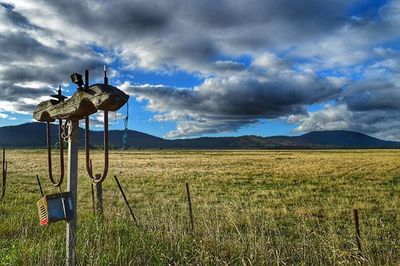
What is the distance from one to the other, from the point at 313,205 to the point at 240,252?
1168 centimetres

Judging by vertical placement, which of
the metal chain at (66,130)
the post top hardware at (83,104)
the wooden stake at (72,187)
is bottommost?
the wooden stake at (72,187)

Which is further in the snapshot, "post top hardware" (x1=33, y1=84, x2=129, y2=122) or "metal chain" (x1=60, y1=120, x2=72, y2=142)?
"metal chain" (x1=60, y1=120, x2=72, y2=142)

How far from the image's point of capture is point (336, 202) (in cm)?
1895

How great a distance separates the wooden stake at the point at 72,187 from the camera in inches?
225

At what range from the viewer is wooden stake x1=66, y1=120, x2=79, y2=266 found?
5719 millimetres

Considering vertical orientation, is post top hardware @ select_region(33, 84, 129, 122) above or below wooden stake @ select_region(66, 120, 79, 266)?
above

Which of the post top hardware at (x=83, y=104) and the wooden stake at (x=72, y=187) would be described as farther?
the wooden stake at (x=72, y=187)

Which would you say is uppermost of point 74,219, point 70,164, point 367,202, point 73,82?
point 73,82

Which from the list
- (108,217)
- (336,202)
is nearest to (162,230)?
(108,217)

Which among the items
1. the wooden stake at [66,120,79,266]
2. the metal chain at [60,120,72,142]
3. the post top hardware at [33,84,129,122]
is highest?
the post top hardware at [33,84,129,122]

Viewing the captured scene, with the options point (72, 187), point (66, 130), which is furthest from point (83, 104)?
point (72, 187)

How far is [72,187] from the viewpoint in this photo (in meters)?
5.78

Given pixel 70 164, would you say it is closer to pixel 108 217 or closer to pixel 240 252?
pixel 240 252

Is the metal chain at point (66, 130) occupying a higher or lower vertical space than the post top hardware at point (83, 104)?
lower
